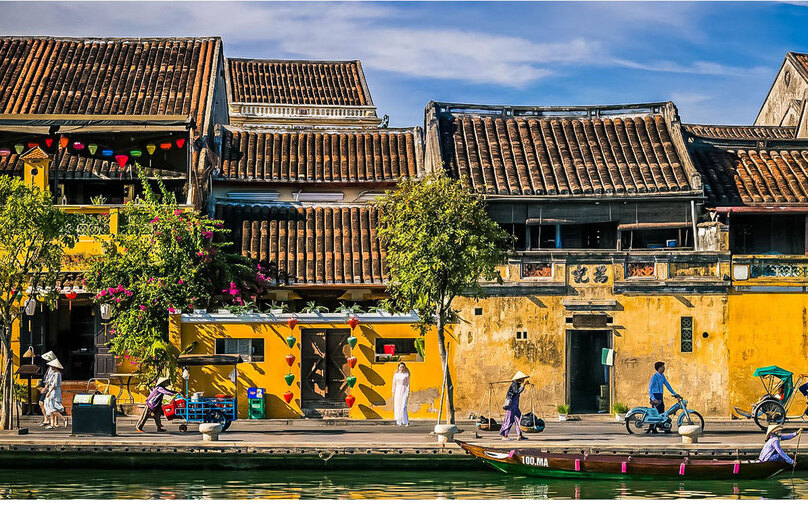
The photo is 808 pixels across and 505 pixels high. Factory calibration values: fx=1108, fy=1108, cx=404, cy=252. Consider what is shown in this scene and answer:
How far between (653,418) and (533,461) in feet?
15.4

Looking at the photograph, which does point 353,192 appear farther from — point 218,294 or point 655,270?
point 655,270

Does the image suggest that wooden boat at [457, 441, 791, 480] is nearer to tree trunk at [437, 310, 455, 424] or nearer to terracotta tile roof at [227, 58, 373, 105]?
tree trunk at [437, 310, 455, 424]

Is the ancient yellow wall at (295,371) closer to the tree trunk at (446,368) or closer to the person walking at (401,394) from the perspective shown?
the person walking at (401,394)

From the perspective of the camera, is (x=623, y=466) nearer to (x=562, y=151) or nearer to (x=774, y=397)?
(x=774, y=397)

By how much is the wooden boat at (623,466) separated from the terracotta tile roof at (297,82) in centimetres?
A: 2913

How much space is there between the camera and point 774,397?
26.4 meters

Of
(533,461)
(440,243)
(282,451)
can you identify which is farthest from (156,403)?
(533,461)

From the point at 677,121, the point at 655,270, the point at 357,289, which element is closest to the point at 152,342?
the point at 357,289

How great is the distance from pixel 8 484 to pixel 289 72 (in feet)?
108

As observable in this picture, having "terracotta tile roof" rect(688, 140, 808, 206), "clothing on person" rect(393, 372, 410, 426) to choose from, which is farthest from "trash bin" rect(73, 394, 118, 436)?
"terracotta tile roof" rect(688, 140, 808, 206)

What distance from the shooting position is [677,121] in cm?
3297

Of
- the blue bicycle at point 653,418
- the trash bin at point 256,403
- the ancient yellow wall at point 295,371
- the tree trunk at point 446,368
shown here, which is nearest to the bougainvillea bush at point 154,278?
the ancient yellow wall at point 295,371

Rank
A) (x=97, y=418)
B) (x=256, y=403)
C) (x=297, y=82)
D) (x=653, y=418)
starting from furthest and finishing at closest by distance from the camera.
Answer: (x=297, y=82) < (x=256, y=403) < (x=653, y=418) < (x=97, y=418)

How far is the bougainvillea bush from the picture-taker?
90.9 ft
